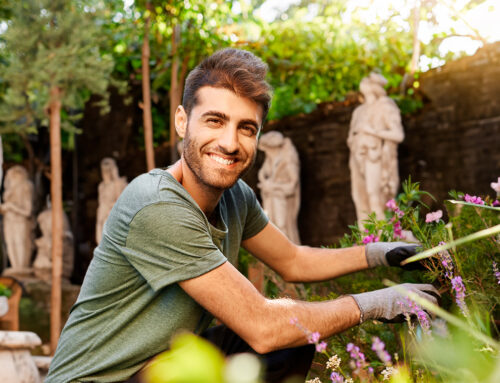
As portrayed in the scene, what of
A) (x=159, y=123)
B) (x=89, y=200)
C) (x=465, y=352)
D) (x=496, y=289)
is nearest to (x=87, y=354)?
(x=496, y=289)

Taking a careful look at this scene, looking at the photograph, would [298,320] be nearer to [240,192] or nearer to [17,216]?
[240,192]

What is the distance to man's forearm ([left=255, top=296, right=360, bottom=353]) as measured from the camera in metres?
1.71

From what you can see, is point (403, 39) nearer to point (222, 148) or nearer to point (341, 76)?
point (341, 76)

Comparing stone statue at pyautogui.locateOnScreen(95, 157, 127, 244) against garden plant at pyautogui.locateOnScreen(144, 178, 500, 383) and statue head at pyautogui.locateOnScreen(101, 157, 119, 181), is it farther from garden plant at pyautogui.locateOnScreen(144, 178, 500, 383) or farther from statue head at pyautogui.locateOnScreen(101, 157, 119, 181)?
garden plant at pyautogui.locateOnScreen(144, 178, 500, 383)

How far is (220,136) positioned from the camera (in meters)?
2.08

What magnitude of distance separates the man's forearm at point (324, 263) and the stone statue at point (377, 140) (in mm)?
5606

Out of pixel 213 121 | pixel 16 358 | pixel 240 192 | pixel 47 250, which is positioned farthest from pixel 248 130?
pixel 47 250

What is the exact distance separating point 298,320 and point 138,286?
0.62m

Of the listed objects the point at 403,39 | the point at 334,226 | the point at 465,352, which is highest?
the point at 403,39

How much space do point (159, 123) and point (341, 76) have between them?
4.48 m

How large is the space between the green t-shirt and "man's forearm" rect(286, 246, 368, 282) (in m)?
0.48

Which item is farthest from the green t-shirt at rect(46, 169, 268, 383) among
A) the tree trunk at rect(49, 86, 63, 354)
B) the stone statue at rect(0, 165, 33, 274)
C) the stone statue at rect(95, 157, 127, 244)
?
the stone statue at rect(0, 165, 33, 274)

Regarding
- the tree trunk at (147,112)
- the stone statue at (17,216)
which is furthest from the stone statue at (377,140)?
the stone statue at (17,216)

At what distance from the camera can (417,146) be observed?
8312 mm
